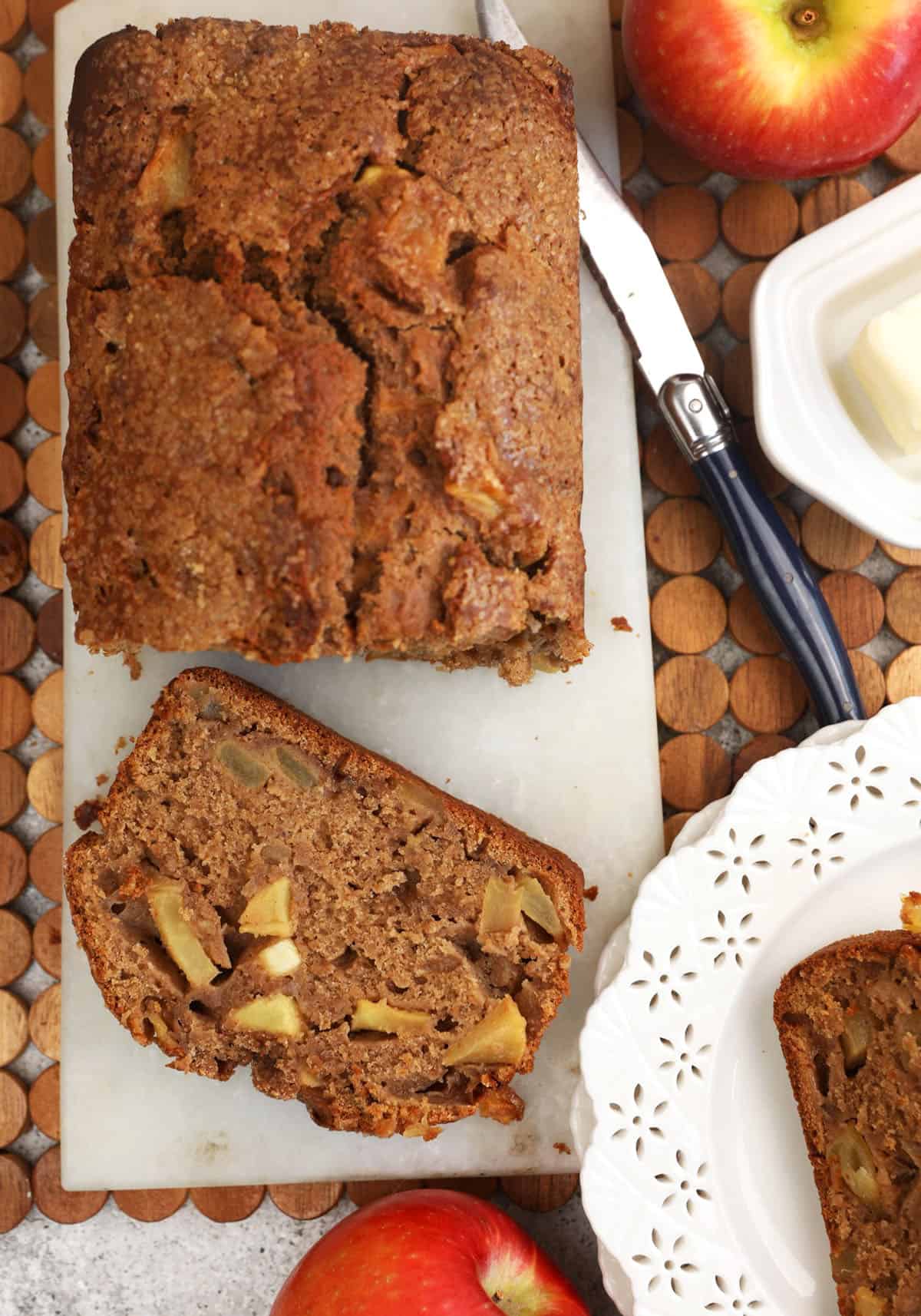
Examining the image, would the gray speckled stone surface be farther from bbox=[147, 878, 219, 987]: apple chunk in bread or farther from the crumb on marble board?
the crumb on marble board

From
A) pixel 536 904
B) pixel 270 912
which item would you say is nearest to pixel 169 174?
pixel 270 912

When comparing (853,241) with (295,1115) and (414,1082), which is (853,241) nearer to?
(414,1082)

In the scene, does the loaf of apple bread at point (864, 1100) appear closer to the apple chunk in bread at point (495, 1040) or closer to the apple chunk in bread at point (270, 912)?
the apple chunk in bread at point (495, 1040)

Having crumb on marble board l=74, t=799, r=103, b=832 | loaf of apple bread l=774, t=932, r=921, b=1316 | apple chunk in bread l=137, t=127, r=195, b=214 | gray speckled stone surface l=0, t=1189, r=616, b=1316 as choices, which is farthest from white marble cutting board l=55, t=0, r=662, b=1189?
apple chunk in bread l=137, t=127, r=195, b=214

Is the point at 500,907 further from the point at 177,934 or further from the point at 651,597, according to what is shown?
the point at 651,597

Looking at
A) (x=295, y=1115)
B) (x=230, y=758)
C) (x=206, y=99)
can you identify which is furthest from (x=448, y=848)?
(x=206, y=99)
